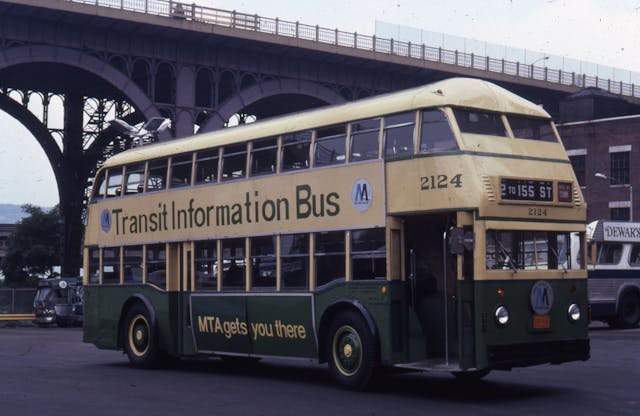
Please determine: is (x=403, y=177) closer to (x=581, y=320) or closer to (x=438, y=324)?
(x=438, y=324)

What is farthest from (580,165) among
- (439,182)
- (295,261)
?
(439,182)

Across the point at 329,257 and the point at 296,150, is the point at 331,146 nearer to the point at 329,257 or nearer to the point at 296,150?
the point at 296,150

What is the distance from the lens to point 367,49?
51.6 meters

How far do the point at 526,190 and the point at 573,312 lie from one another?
1.75m

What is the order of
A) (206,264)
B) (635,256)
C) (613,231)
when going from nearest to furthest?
(206,264) < (613,231) < (635,256)

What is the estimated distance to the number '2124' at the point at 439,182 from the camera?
12977 mm

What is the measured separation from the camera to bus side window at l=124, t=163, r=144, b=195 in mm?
19231

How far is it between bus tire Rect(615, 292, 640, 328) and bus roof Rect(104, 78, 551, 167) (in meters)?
17.2

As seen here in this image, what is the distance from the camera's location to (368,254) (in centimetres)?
1415

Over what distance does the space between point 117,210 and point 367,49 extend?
33.4 meters

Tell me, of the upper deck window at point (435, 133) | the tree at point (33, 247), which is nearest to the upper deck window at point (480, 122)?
the upper deck window at point (435, 133)

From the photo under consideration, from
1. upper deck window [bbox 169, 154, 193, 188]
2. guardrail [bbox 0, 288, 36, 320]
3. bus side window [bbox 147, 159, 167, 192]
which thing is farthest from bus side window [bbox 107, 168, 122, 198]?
guardrail [bbox 0, 288, 36, 320]

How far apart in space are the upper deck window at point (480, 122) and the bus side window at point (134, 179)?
7.60 meters

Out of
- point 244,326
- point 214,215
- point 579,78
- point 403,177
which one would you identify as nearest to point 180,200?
point 214,215
